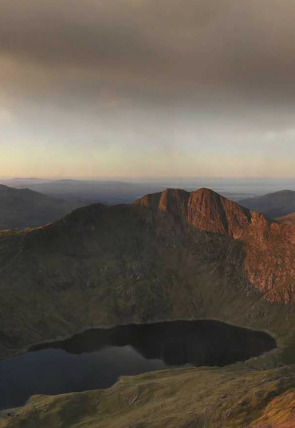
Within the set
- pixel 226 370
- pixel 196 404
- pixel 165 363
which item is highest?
pixel 196 404

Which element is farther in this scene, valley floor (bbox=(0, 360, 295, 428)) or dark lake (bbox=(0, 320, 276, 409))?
dark lake (bbox=(0, 320, 276, 409))

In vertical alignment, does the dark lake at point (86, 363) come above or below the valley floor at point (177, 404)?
below

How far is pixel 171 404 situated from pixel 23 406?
57379mm

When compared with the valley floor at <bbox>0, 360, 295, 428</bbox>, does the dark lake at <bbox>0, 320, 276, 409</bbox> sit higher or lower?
lower

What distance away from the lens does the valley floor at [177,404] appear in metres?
87.2

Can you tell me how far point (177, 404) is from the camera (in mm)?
111062

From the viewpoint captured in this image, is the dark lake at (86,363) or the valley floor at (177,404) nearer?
the valley floor at (177,404)

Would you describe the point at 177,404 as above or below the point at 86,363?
above

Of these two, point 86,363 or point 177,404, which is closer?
point 177,404

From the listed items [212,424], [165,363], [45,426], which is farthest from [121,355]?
[212,424]

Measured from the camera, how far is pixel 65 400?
128 meters

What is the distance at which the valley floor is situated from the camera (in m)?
87.2

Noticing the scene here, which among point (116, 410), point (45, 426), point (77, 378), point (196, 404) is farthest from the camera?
point (77, 378)

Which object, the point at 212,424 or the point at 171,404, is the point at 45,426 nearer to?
the point at 171,404
